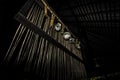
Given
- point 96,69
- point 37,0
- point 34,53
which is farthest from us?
point 96,69

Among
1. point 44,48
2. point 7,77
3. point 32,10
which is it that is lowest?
point 7,77

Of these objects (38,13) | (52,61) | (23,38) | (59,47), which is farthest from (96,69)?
(23,38)

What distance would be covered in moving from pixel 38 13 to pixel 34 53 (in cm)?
193

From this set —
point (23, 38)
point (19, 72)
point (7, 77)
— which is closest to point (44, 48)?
point (23, 38)

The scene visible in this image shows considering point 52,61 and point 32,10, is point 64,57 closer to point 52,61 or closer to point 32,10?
point 52,61

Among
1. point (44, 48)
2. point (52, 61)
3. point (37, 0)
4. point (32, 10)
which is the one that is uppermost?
point (37, 0)

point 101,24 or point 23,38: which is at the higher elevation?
point 101,24

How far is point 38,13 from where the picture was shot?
5.67m

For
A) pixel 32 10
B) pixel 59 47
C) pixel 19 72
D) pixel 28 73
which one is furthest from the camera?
pixel 59 47

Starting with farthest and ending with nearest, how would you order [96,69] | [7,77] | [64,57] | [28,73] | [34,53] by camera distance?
1. [96,69]
2. [64,57]
3. [34,53]
4. [28,73]
5. [7,77]

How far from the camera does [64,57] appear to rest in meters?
7.15

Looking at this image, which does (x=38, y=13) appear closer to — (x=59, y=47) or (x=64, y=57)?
(x=59, y=47)

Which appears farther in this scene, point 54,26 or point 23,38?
point 54,26

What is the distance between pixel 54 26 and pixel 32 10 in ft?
6.65
